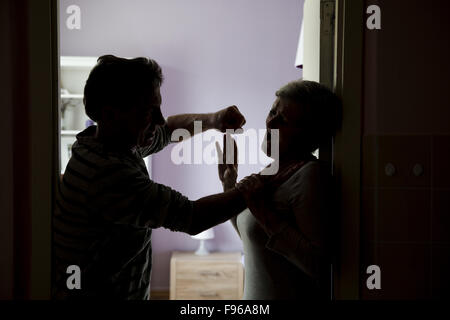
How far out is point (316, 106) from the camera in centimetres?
95

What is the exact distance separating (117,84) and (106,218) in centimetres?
33

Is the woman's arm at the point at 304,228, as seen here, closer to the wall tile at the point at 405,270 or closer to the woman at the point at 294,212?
the woman at the point at 294,212

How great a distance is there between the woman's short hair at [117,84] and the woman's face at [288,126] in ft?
1.19

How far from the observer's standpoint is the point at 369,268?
3.02 feet

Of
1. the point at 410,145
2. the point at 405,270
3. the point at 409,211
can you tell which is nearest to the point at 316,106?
the point at 410,145

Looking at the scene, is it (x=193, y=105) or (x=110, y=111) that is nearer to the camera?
(x=110, y=111)

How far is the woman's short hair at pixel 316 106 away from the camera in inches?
37.2

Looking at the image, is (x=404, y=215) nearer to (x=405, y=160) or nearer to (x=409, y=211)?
(x=409, y=211)

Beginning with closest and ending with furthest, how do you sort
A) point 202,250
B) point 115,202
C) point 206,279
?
1. point 115,202
2. point 206,279
3. point 202,250

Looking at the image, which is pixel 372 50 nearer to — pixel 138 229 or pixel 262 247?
pixel 262 247

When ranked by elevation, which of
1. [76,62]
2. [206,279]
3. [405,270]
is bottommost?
[206,279]

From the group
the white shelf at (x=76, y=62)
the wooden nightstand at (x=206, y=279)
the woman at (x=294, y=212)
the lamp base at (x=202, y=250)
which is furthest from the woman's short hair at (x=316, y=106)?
the white shelf at (x=76, y=62)
